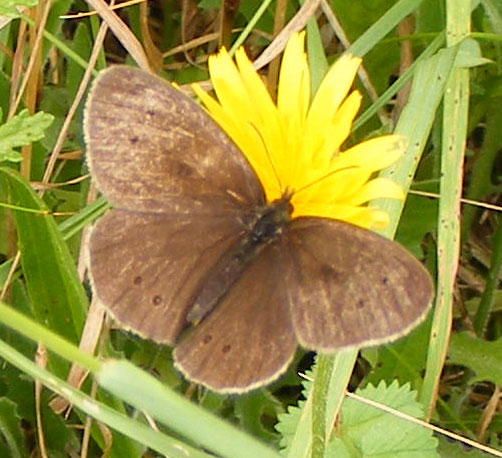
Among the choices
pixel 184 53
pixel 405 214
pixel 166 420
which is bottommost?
pixel 405 214

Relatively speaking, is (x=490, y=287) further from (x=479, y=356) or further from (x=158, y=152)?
(x=158, y=152)

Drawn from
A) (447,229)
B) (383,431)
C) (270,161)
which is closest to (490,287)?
(447,229)

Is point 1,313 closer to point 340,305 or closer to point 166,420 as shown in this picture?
point 166,420

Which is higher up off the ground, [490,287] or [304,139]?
[304,139]

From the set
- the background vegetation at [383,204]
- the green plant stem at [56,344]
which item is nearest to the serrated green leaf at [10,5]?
the background vegetation at [383,204]

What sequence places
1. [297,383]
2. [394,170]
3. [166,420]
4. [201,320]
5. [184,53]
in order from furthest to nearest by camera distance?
[184,53] < [297,383] < [394,170] < [201,320] < [166,420]

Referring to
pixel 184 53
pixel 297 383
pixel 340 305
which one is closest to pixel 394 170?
pixel 340 305

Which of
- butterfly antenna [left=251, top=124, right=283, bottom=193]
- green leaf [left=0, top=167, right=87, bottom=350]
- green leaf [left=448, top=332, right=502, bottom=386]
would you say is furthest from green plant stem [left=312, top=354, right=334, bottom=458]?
green leaf [left=448, top=332, right=502, bottom=386]
